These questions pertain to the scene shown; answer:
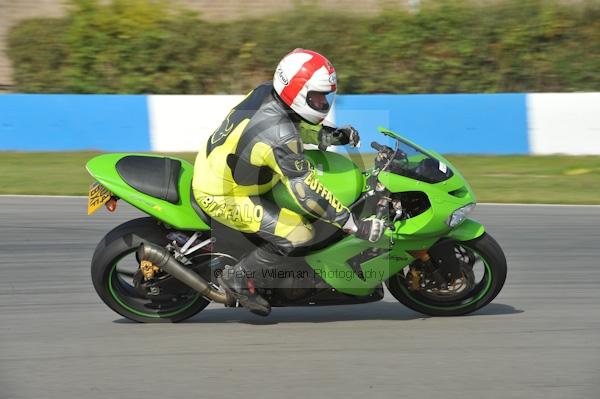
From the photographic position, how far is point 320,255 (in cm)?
546

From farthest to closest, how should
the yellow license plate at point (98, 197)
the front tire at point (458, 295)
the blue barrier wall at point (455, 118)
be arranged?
the blue barrier wall at point (455, 118) < the front tire at point (458, 295) < the yellow license plate at point (98, 197)

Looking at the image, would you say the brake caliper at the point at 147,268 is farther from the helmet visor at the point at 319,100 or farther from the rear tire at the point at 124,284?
the helmet visor at the point at 319,100

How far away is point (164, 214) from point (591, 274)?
11.2 ft

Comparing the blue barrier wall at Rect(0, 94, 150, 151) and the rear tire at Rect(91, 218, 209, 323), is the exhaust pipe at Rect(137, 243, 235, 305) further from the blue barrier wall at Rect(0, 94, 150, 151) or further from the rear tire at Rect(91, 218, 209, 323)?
the blue barrier wall at Rect(0, 94, 150, 151)

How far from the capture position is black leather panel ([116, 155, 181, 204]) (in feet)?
17.7

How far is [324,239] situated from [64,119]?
8702mm

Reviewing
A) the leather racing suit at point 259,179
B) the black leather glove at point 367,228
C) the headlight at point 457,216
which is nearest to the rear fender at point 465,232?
the headlight at point 457,216

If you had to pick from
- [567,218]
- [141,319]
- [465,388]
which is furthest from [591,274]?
[141,319]

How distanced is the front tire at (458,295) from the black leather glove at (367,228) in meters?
0.61

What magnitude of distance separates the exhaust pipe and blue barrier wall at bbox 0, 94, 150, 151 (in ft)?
26.4

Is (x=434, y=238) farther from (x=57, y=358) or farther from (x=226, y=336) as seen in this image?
(x=57, y=358)

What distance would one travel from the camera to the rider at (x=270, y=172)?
5.16m

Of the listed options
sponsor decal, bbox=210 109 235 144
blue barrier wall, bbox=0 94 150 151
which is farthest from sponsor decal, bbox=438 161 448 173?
blue barrier wall, bbox=0 94 150 151

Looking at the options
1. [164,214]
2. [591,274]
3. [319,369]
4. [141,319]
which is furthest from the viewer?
[591,274]
